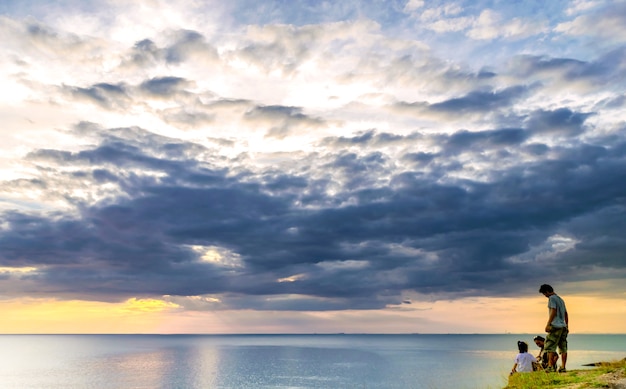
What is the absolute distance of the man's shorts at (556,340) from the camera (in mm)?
19234

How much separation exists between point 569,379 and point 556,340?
2.87 meters

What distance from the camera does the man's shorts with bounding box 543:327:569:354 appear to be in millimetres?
19234

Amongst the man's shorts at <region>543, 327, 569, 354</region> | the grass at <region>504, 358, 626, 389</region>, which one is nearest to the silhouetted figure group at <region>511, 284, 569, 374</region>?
the man's shorts at <region>543, 327, 569, 354</region>

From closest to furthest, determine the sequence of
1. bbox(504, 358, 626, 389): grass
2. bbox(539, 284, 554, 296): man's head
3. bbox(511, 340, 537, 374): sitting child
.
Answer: bbox(504, 358, 626, 389): grass < bbox(539, 284, 554, 296): man's head < bbox(511, 340, 537, 374): sitting child

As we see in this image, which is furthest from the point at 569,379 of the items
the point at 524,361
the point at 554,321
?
the point at 524,361

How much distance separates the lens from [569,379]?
16.8m

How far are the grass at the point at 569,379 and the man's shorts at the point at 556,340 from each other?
1070 mm

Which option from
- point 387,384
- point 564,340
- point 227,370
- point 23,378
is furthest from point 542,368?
point 23,378

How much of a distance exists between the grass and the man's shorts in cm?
107

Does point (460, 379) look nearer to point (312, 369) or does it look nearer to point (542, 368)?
point (312, 369)

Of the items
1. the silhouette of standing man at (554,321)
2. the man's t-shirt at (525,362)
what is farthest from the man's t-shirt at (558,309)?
the man's t-shirt at (525,362)

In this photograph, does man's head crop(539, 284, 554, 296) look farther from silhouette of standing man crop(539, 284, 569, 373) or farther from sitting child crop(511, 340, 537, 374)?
sitting child crop(511, 340, 537, 374)

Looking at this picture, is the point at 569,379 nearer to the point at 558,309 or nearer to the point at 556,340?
the point at 556,340

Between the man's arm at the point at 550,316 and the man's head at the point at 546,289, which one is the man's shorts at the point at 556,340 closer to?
the man's arm at the point at 550,316
